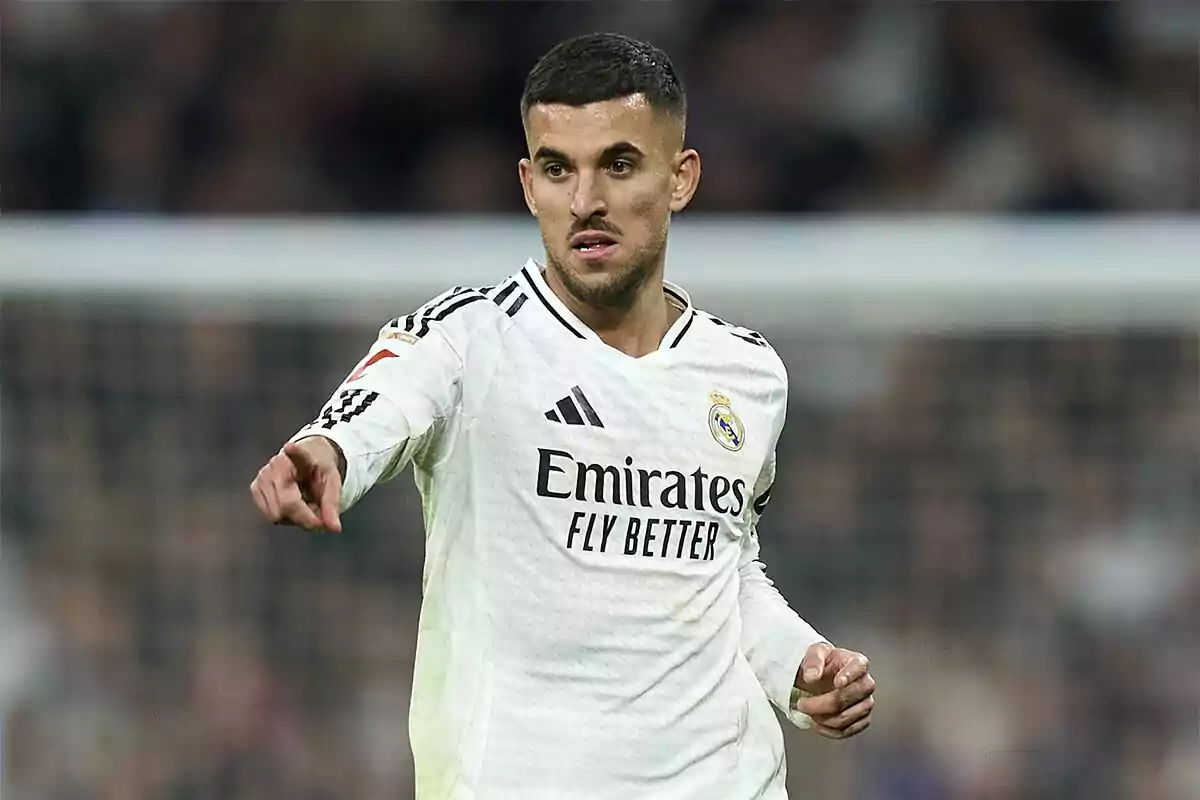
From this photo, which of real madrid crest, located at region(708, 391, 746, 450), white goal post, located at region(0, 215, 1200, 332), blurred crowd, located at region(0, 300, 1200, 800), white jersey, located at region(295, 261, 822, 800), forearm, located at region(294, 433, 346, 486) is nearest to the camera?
forearm, located at region(294, 433, 346, 486)

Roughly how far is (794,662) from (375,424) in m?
0.95

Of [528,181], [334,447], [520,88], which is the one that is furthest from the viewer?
[520,88]

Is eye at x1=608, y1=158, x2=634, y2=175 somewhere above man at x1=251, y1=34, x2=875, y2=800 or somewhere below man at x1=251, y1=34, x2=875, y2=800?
above

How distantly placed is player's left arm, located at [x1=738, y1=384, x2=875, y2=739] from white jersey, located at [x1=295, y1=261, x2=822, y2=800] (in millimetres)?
143

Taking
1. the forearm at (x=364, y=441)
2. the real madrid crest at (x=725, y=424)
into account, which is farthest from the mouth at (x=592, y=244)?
the forearm at (x=364, y=441)

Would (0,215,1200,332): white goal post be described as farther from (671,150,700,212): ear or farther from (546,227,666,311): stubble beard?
(546,227,666,311): stubble beard

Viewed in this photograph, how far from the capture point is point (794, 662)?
325 cm

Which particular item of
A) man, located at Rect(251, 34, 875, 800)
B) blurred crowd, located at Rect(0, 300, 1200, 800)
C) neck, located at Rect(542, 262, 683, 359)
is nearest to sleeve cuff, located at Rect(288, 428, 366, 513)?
man, located at Rect(251, 34, 875, 800)

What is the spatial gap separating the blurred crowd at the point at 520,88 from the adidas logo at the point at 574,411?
3.80m

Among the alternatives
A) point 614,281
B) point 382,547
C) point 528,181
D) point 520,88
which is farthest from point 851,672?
point 520,88

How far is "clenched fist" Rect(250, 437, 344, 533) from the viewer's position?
2406 mm

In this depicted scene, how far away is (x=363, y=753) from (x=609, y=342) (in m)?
2.77

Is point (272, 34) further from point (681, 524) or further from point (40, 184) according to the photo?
point (681, 524)

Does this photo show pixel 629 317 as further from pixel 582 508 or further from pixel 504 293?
pixel 582 508
